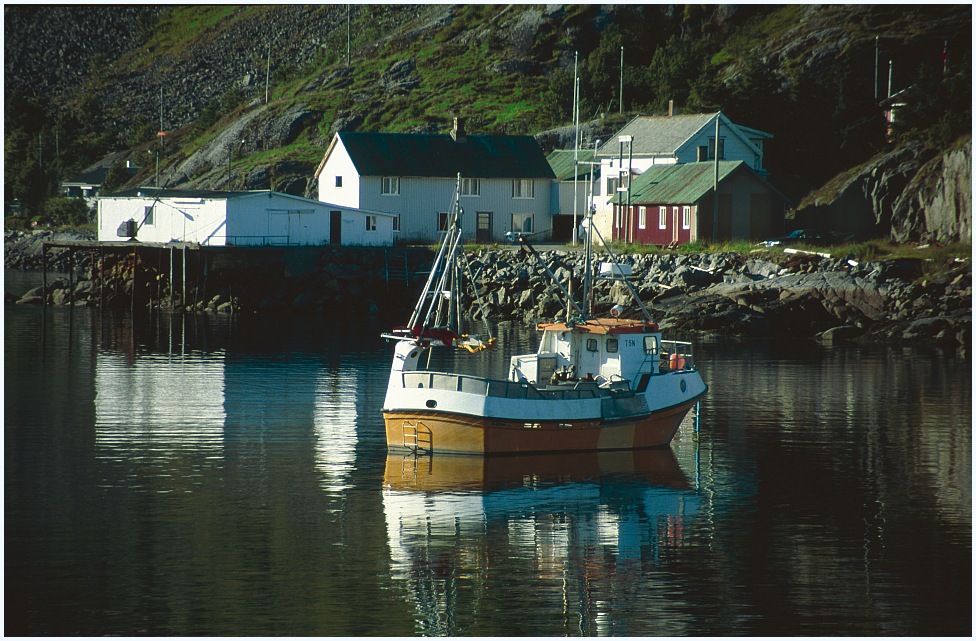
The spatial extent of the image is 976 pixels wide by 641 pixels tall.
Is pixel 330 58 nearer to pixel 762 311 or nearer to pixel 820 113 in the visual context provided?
pixel 820 113

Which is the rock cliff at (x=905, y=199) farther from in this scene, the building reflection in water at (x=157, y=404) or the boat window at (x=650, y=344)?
the building reflection in water at (x=157, y=404)

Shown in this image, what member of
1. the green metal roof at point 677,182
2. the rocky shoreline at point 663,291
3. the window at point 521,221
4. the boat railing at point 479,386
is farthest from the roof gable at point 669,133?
the boat railing at point 479,386

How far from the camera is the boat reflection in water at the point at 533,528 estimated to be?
22438mm

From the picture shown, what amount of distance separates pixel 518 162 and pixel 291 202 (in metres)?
18.7

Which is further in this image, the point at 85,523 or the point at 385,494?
the point at 385,494

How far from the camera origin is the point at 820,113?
98.6m

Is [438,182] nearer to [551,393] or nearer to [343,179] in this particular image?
[343,179]

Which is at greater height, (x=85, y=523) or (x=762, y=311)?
(x=762, y=311)

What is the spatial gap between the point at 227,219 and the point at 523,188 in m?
22.5

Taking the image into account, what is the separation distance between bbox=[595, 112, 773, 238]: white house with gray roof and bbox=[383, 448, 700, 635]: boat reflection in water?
5379cm

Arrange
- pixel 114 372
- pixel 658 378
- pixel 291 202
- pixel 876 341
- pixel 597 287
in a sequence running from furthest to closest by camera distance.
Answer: pixel 291 202, pixel 597 287, pixel 876 341, pixel 114 372, pixel 658 378

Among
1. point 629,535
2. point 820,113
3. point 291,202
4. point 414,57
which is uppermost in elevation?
point 414,57

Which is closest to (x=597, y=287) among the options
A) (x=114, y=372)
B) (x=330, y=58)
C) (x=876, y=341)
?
(x=876, y=341)

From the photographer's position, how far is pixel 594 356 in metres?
34.6
